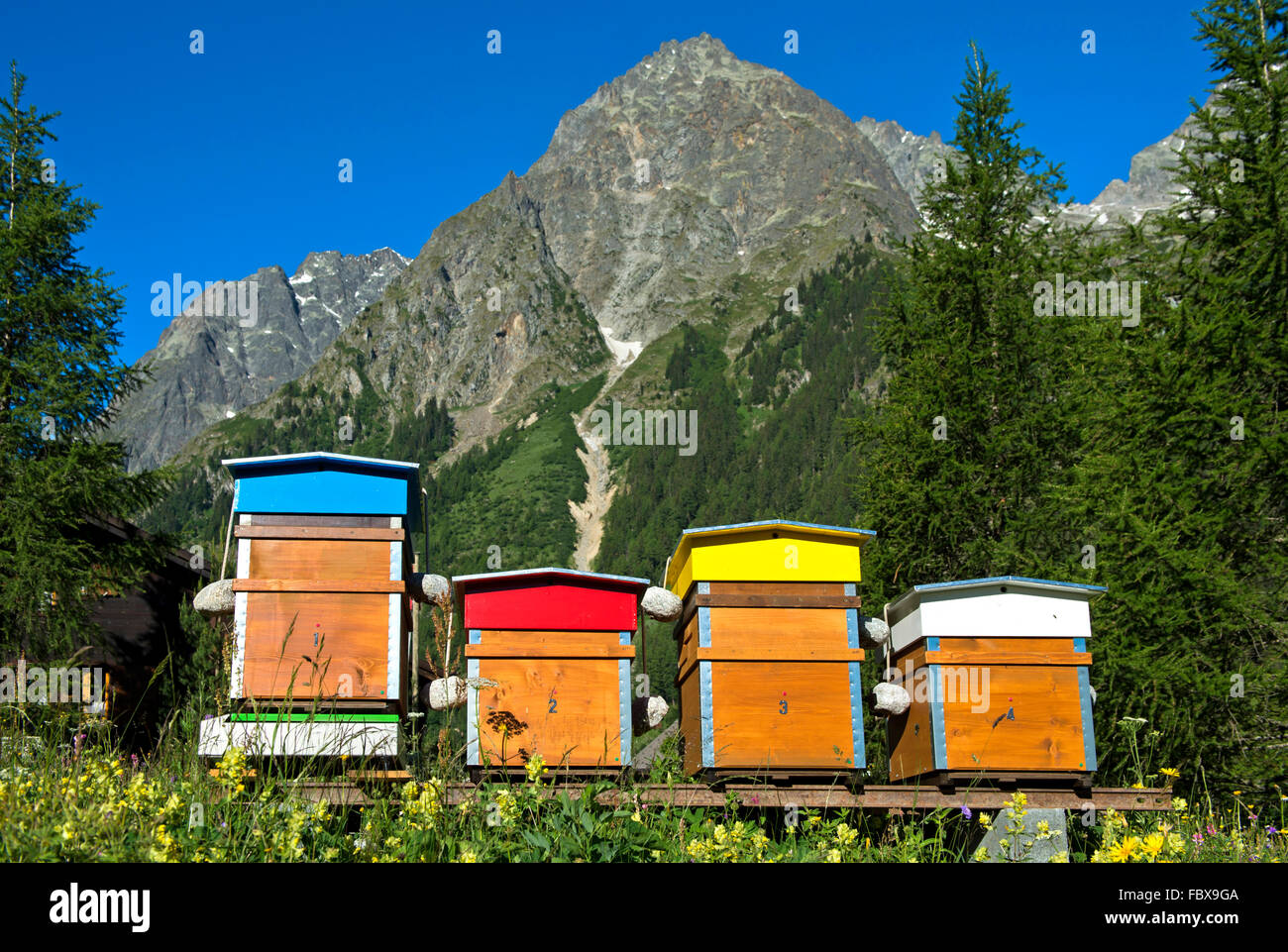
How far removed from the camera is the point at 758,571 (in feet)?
29.0

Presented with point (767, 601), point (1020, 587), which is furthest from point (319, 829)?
point (1020, 587)

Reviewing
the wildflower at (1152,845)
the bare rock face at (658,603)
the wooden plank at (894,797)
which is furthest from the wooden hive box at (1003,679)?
the wildflower at (1152,845)

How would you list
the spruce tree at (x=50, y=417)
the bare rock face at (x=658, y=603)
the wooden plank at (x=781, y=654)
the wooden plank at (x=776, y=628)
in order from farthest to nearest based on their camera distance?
1. the spruce tree at (x=50, y=417)
2. the bare rock face at (x=658, y=603)
3. the wooden plank at (x=776, y=628)
4. the wooden plank at (x=781, y=654)

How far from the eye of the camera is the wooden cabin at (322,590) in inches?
312

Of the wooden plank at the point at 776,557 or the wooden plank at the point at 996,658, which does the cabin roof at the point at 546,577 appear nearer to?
the wooden plank at the point at 776,557

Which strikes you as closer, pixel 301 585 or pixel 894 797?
pixel 301 585

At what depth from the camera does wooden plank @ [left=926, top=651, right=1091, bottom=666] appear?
8.79 m

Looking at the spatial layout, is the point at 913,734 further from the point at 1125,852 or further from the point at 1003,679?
the point at 1125,852

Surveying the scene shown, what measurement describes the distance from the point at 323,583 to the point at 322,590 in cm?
7

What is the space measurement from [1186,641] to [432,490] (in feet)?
495

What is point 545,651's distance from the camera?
8.38m

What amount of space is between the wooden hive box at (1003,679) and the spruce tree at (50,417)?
40.6 feet
